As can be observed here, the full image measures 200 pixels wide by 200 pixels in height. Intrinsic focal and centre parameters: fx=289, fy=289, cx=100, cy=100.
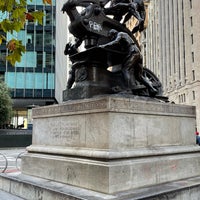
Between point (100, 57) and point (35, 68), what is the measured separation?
42865 mm

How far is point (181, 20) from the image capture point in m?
62.0

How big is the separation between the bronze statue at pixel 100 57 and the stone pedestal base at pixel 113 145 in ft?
2.96

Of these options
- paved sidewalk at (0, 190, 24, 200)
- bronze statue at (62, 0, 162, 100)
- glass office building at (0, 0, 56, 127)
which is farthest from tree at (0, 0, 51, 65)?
glass office building at (0, 0, 56, 127)

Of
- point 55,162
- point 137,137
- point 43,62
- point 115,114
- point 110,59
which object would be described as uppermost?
point 43,62

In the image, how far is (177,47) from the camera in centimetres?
6394

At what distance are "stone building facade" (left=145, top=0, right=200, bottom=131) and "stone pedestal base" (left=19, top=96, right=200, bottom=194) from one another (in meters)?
47.4

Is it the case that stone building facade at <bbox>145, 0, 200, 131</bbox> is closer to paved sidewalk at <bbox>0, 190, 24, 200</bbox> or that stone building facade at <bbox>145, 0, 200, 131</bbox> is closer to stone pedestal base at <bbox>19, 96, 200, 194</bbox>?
stone pedestal base at <bbox>19, 96, 200, 194</bbox>

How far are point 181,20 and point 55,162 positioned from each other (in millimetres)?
61023

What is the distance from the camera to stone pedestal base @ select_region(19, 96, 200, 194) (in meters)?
5.87

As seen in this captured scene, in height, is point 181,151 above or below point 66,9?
below

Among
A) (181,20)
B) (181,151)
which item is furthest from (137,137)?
(181,20)

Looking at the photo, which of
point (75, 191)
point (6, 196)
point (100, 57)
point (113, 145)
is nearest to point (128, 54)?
point (100, 57)

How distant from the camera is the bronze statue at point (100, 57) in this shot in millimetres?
7566

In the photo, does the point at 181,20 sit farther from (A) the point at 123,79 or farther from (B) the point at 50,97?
(A) the point at 123,79
